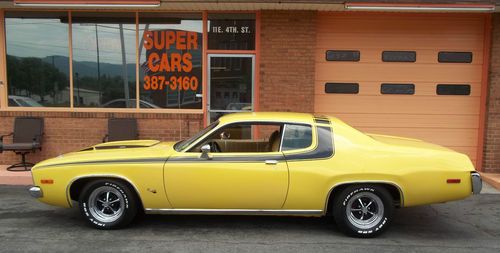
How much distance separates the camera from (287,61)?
868cm

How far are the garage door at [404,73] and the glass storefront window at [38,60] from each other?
5024mm

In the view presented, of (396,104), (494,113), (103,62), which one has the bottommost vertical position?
(494,113)

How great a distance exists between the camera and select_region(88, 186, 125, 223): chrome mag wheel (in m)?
5.25

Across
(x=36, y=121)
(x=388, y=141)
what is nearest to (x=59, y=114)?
(x=36, y=121)

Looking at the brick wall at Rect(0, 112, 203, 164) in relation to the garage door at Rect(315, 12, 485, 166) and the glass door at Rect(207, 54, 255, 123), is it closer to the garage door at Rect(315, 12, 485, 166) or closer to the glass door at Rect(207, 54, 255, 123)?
the glass door at Rect(207, 54, 255, 123)

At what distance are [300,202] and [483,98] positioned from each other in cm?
551

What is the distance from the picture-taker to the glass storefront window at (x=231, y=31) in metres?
8.80

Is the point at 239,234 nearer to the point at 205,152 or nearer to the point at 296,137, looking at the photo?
the point at 205,152

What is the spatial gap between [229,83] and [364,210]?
15.0ft

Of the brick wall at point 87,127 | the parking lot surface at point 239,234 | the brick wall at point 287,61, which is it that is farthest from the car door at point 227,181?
the brick wall at point 87,127

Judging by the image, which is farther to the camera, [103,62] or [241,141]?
[103,62]

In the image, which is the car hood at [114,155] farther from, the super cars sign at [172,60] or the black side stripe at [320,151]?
the super cars sign at [172,60]

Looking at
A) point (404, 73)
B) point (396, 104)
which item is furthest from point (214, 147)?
point (404, 73)

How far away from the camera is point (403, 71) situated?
8.88 meters
